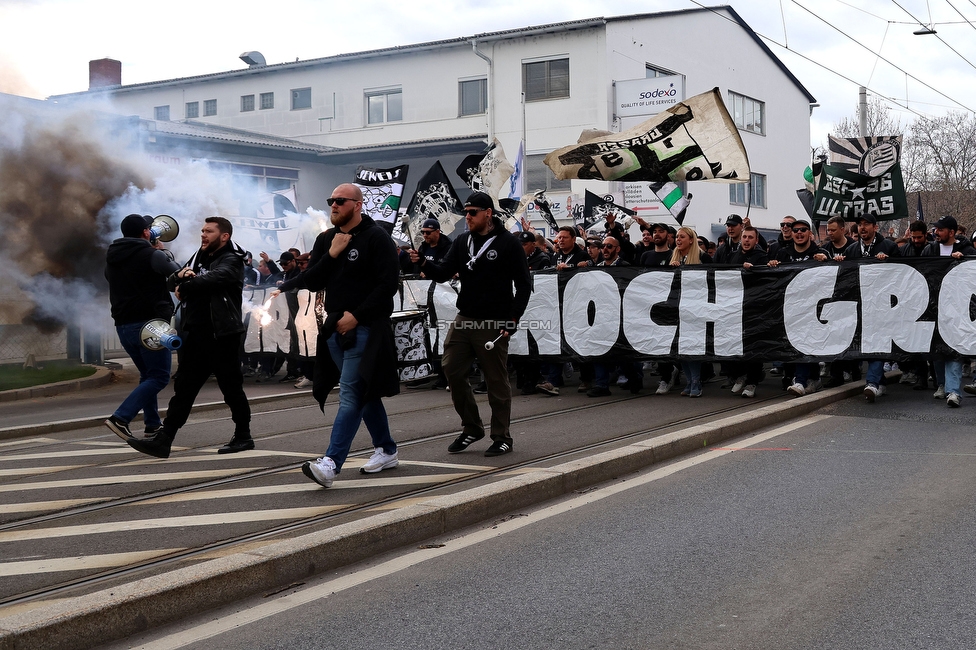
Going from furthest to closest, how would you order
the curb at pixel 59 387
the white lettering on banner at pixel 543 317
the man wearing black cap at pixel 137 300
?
the curb at pixel 59 387
the white lettering on banner at pixel 543 317
the man wearing black cap at pixel 137 300

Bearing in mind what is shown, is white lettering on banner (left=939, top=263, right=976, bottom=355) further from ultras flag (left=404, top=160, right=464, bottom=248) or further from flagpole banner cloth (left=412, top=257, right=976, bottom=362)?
ultras flag (left=404, top=160, right=464, bottom=248)

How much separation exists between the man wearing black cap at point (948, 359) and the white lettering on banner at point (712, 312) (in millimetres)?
2025

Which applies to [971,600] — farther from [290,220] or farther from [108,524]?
[290,220]

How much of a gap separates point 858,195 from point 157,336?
28.3 feet

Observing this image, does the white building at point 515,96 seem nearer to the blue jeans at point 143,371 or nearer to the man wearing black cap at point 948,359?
the man wearing black cap at point 948,359

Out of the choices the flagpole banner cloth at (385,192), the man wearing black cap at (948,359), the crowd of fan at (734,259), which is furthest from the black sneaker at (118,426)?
the man wearing black cap at (948,359)

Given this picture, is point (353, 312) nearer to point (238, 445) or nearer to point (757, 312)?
point (238, 445)

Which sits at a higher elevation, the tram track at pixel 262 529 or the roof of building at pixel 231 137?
the roof of building at pixel 231 137

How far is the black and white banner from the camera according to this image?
35.3 ft

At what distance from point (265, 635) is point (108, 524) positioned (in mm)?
2017

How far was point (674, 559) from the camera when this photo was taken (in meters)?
4.98

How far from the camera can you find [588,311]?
485 inches

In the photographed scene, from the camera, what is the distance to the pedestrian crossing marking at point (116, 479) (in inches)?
272

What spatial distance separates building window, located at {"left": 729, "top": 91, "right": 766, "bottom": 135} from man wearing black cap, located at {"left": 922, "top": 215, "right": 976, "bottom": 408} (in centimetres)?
2652
